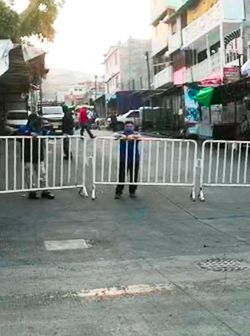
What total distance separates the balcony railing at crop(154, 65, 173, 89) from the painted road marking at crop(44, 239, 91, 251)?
4217 cm

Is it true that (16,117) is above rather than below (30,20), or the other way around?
below

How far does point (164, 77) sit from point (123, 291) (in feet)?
152

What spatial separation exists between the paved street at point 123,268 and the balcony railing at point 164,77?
3906cm

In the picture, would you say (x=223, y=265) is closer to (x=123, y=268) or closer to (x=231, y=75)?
(x=123, y=268)

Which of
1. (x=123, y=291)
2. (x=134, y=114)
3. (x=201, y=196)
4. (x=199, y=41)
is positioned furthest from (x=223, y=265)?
(x=134, y=114)

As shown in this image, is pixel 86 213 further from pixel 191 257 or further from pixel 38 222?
pixel 191 257

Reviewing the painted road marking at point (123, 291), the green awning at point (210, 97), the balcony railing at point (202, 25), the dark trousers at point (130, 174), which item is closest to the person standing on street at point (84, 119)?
the green awning at point (210, 97)

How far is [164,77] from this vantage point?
51.1m

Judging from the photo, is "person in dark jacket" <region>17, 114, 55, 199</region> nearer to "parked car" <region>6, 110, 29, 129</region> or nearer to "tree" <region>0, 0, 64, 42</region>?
"tree" <region>0, 0, 64, 42</region>

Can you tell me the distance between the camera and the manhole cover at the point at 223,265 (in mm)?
6461

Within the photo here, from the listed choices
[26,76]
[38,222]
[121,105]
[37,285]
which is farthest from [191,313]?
[121,105]

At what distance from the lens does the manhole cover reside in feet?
21.2

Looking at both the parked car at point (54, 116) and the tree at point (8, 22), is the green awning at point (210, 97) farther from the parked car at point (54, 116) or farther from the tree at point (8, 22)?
the parked car at point (54, 116)

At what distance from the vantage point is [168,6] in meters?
47.7
